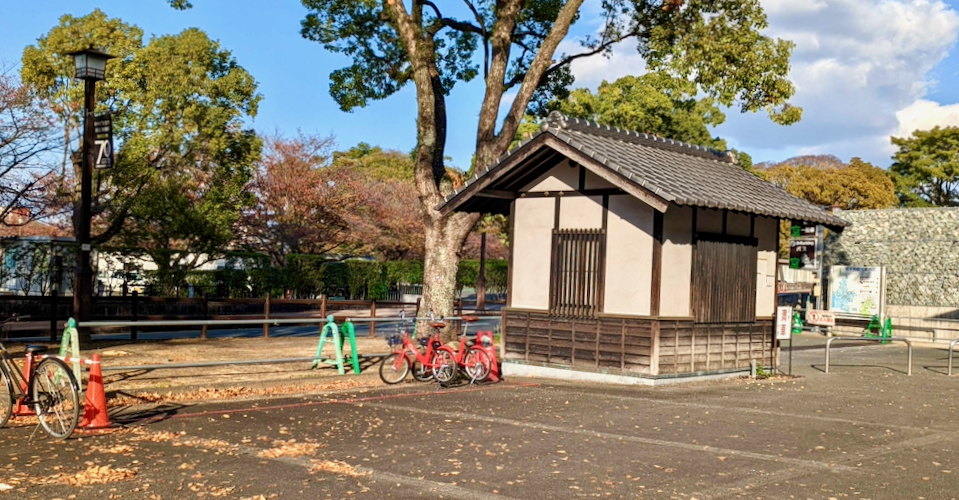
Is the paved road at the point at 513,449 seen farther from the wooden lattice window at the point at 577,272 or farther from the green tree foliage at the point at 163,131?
the green tree foliage at the point at 163,131

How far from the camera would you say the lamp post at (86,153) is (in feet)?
57.8

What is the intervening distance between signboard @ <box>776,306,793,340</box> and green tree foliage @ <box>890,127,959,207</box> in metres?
46.3

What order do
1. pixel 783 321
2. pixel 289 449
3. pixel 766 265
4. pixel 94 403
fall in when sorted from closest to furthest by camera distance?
pixel 289 449, pixel 94 403, pixel 783 321, pixel 766 265

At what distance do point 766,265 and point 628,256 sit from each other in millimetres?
3718

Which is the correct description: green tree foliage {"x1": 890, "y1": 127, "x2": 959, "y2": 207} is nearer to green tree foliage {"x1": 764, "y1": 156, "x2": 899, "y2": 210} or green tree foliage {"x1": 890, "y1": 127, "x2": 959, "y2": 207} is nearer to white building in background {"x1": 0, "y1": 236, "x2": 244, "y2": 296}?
green tree foliage {"x1": 764, "y1": 156, "x2": 899, "y2": 210}

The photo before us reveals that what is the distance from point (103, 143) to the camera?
1764cm

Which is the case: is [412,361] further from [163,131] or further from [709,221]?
[163,131]

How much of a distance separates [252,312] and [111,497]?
89.4 feet

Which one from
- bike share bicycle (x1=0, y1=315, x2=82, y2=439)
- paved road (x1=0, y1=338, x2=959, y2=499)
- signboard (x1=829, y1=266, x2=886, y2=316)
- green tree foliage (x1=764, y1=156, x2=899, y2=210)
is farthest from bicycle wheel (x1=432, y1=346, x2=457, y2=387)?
green tree foliage (x1=764, y1=156, x2=899, y2=210)

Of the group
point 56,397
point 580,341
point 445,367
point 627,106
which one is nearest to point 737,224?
point 580,341

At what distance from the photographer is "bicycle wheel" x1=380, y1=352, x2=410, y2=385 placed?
15141 millimetres

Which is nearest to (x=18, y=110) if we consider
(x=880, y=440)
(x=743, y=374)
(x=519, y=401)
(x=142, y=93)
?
(x=142, y=93)

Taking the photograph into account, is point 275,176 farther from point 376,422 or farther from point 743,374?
point 376,422

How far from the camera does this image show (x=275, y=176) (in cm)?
4434
